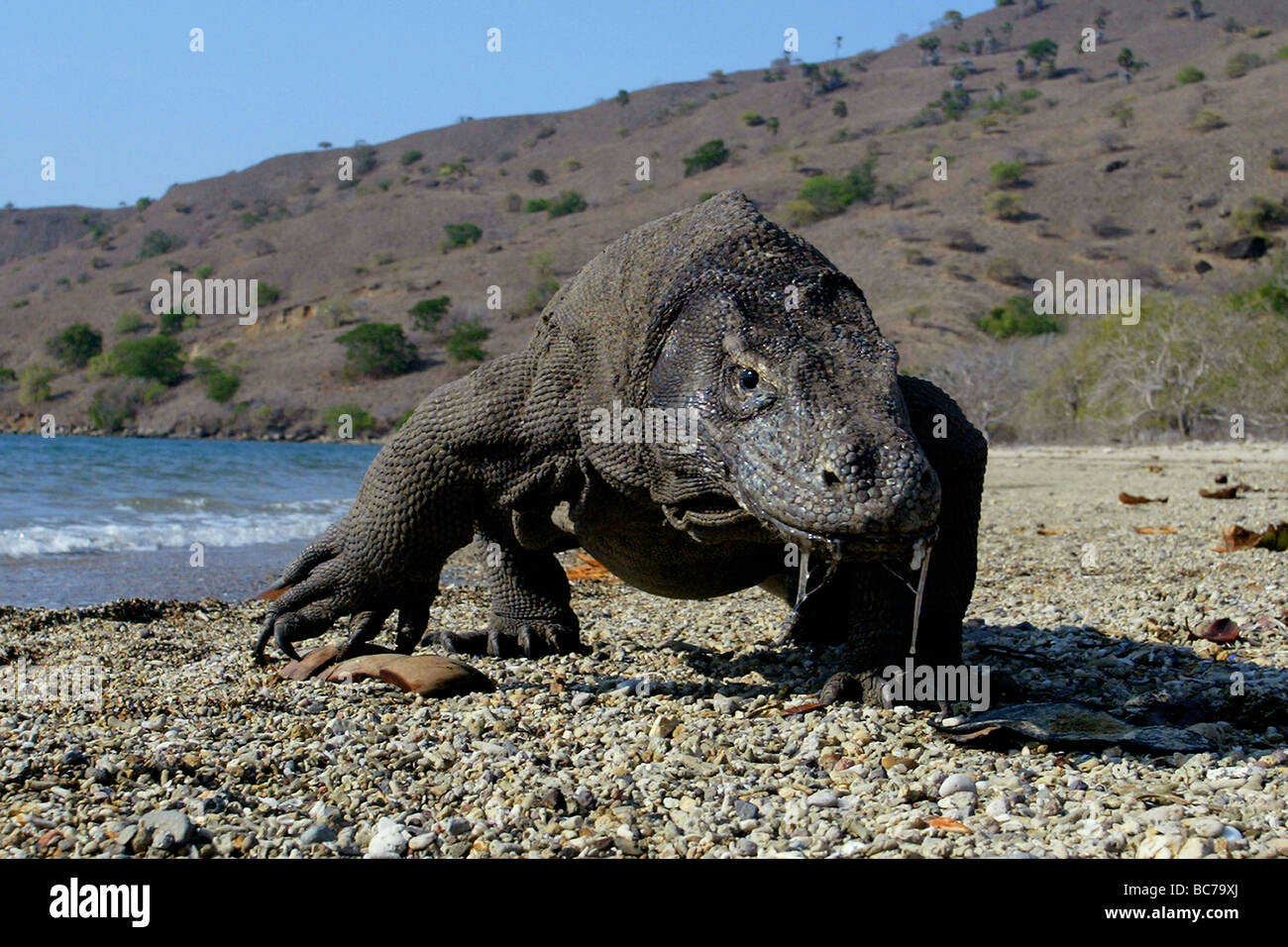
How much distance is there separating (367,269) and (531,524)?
75497 mm

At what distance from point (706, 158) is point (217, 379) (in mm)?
40621

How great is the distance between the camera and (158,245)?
9250 cm

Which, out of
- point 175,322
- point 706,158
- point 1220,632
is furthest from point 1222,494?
point 706,158

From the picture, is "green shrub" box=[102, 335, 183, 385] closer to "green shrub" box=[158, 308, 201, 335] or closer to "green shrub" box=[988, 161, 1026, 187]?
"green shrub" box=[158, 308, 201, 335]

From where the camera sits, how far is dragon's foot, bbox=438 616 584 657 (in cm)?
512

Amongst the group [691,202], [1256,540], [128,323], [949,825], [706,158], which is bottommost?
[949,825]

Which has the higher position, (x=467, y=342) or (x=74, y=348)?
(x=74, y=348)

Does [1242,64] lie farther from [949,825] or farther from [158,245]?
[949,825]

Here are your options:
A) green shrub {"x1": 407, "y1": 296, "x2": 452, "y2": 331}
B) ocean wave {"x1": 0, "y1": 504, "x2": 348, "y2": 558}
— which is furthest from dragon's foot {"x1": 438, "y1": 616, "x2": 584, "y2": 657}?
green shrub {"x1": 407, "y1": 296, "x2": 452, "y2": 331}

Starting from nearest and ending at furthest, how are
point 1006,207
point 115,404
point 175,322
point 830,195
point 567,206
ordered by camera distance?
point 115,404 → point 1006,207 → point 830,195 → point 175,322 → point 567,206

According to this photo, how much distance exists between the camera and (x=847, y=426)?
3074mm

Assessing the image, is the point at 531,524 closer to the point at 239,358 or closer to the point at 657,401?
the point at 657,401

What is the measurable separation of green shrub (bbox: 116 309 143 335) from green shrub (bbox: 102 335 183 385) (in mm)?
6971

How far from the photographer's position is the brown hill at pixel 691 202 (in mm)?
57094
